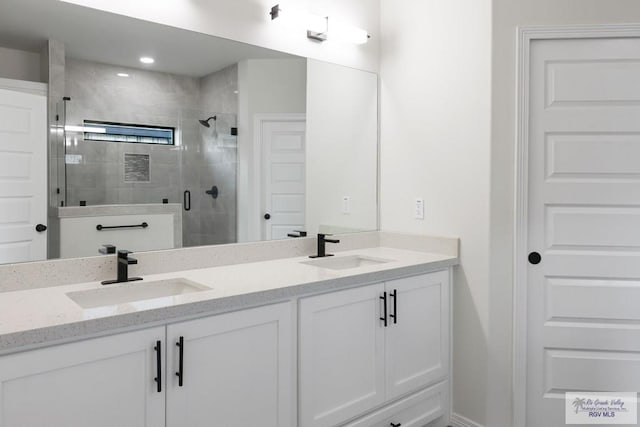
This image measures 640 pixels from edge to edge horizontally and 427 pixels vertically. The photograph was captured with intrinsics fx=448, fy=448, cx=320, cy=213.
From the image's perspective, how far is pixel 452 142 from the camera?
7.95ft

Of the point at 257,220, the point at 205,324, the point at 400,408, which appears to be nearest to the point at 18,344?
the point at 205,324

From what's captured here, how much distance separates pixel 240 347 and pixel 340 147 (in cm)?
150

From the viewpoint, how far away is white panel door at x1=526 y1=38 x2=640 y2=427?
211cm

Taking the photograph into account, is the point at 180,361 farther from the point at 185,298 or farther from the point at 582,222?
the point at 582,222

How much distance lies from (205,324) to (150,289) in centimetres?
41

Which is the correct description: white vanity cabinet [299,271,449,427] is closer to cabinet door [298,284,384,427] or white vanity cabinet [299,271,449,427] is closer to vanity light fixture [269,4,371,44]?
cabinet door [298,284,384,427]

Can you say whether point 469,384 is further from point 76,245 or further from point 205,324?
point 76,245

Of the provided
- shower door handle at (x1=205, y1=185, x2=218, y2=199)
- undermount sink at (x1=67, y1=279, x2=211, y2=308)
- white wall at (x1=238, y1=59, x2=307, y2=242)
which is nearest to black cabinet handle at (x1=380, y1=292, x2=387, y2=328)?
white wall at (x1=238, y1=59, x2=307, y2=242)

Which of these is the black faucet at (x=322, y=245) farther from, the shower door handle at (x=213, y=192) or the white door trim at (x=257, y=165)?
the shower door handle at (x=213, y=192)

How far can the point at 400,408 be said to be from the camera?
6.97 ft

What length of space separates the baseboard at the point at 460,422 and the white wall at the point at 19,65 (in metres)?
2.49

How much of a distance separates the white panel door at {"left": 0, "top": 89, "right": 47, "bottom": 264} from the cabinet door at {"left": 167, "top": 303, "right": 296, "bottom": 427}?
0.73 metres

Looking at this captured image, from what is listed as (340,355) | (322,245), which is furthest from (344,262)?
(340,355)

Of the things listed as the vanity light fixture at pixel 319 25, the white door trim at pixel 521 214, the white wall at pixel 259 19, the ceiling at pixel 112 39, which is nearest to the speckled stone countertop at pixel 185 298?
the white door trim at pixel 521 214
